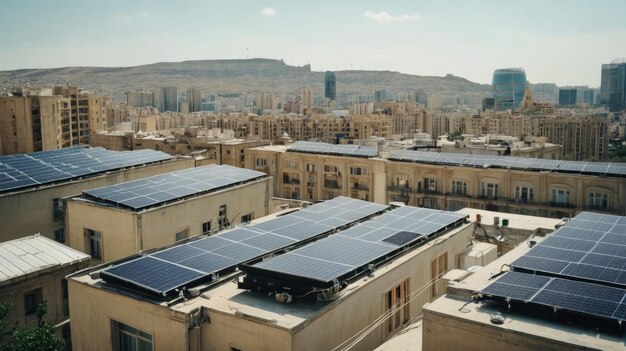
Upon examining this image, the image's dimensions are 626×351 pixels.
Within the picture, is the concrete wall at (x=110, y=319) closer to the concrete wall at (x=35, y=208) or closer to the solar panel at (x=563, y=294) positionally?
the solar panel at (x=563, y=294)

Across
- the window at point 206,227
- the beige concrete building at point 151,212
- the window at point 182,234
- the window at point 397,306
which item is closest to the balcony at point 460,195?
the beige concrete building at point 151,212

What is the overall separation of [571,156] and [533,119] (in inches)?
830

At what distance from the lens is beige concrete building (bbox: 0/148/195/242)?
3012 cm

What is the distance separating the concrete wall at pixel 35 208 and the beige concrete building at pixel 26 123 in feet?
208

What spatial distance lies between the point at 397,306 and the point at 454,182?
33398 millimetres

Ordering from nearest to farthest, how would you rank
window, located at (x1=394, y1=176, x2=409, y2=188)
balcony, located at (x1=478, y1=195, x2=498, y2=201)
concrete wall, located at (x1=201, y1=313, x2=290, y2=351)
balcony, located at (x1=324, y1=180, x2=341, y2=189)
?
concrete wall, located at (x1=201, y1=313, x2=290, y2=351), balcony, located at (x1=478, y1=195, x2=498, y2=201), window, located at (x1=394, y1=176, x2=409, y2=188), balcony, located at (x1=324, y1=180, x2=341, y2=189)

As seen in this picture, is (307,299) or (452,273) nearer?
(307,299)

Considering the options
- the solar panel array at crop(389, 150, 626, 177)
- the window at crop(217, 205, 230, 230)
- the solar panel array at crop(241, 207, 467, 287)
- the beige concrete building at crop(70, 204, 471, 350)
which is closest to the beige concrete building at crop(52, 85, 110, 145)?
the solar panel array at crop(389, 150, 626, 177)

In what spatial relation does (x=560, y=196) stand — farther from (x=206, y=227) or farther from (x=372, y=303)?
(x=372, y=303)

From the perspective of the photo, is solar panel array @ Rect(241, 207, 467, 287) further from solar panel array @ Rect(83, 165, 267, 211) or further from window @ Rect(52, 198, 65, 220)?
window @ Rect(52, 198, 65, 220)

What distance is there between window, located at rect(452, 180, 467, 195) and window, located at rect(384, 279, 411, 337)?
32131 mm

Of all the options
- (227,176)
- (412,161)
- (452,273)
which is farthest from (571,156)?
(452,273)

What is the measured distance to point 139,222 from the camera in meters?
25.4

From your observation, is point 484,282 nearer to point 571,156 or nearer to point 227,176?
point 227,176
